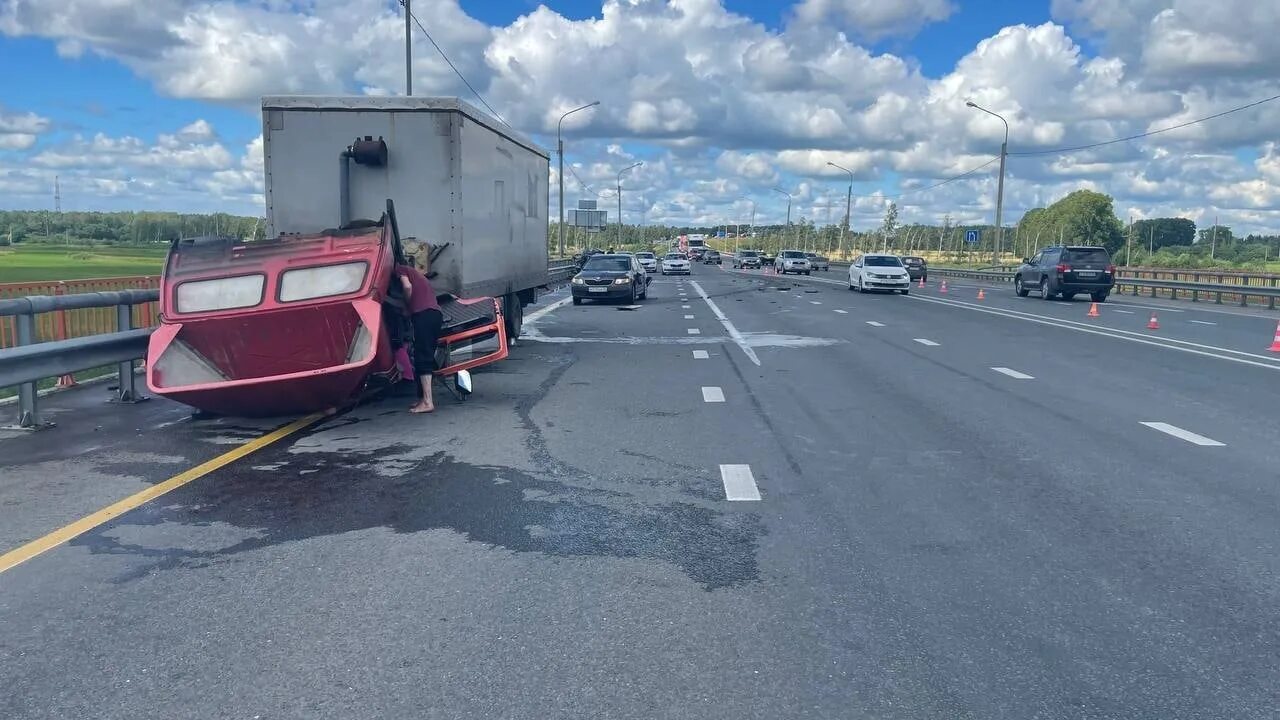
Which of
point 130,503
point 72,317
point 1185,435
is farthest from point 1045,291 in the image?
point 130,503

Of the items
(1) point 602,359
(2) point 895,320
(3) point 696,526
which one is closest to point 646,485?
(3) point 696,526

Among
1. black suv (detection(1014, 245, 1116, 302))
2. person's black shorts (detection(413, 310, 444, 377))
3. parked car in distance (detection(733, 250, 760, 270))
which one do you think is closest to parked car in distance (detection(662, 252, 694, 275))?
parked car in distance (detection(733, 250, 760, 270))

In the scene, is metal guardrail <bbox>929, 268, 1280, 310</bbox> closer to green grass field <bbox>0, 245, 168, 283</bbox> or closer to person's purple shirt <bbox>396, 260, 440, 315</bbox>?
person's purple shirt <bbox>396, 260, 440, 315</bbox>

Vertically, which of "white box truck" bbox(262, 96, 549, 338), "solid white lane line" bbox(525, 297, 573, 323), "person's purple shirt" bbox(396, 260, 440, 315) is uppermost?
"white box truck" bbox(262, 96, 549, 338)

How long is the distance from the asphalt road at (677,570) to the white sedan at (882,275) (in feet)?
94.6

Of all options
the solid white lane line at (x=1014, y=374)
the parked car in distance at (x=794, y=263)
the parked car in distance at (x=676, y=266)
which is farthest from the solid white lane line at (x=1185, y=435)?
the parked car in distance at (x=794, y=263)

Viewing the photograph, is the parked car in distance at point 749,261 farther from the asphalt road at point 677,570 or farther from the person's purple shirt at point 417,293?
the person's purple shirt at point 417,293

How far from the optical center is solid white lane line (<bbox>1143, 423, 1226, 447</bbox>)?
906 cm

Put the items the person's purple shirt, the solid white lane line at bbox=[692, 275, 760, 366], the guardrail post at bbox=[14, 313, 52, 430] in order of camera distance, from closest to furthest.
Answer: the guardrail post at bbox=[14, 313, 52, 430] < the person's purple shirt < the solid white lane line at bbox=[692, 275, 760, 366]

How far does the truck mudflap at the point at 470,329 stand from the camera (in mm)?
11406

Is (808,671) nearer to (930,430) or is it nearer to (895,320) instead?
(930,430)

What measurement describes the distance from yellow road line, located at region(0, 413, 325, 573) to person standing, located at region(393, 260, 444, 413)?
1325 millimetres

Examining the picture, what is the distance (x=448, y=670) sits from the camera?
13.5 feet

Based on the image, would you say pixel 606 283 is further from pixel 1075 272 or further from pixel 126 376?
pixel 126 376
